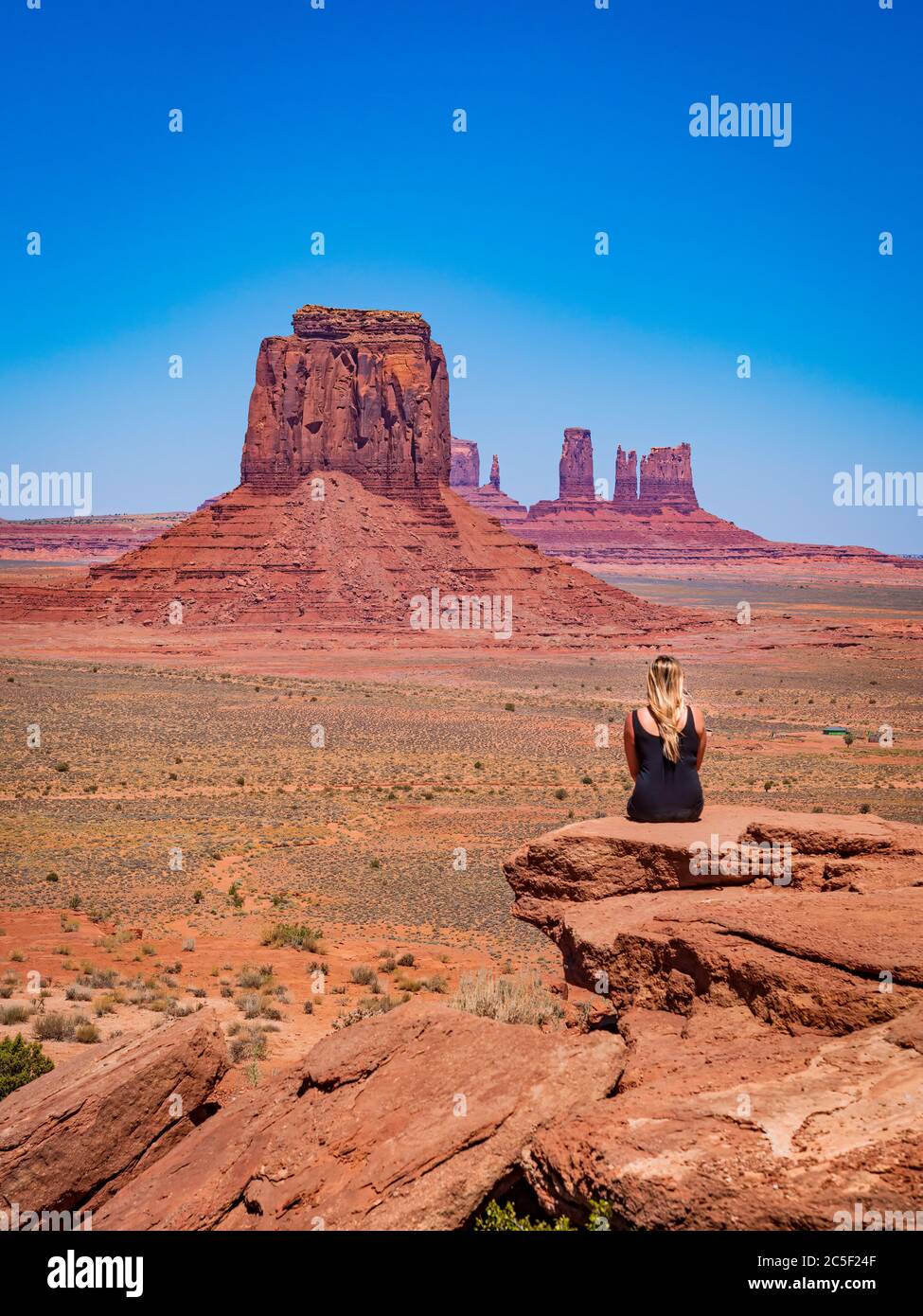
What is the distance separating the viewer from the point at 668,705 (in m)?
7.02

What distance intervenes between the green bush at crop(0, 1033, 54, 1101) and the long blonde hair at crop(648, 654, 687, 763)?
4.98 metres

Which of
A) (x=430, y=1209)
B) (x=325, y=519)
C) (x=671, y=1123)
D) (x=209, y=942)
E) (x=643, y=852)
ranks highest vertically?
(x=325, y=519)

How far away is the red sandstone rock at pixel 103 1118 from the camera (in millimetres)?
5930

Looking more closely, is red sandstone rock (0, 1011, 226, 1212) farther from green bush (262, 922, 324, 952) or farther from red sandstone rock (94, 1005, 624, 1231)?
green bush (262, 922, 324, 952)

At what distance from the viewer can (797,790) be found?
92.8ft

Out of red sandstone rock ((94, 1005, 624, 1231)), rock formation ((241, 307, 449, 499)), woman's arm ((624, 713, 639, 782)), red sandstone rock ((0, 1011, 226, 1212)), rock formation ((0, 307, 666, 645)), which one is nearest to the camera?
red sandstone rock ((94, 1005, 624, 1231))

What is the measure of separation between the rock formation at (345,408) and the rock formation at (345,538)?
0.33 feet

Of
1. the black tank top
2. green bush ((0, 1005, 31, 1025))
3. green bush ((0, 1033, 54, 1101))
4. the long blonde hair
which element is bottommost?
green bush ((0, 1005, 31, 1025))

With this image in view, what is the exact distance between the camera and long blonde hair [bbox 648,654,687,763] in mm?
6996

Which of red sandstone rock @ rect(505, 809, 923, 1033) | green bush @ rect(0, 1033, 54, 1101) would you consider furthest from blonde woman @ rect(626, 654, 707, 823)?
green bush @ rect(0, 1033, 54, 1101)

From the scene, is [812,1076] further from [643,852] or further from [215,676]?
[215,676]

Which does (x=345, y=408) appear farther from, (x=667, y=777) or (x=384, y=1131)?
(x=384, y=1131)
